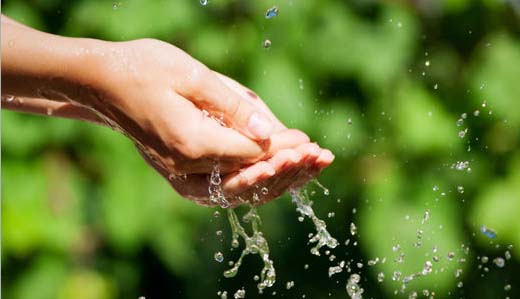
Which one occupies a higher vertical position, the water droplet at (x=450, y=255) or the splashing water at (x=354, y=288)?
the water droplet at (x=450, y=255)

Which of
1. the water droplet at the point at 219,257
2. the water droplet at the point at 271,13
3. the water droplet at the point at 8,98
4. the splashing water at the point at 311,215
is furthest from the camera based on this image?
the water droplet at the point at 271,13

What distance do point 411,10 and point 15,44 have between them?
107 centimetres

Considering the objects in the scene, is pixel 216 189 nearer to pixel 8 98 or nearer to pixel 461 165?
pixel 8 98

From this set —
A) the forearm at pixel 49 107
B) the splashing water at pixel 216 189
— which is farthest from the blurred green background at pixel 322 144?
the splashing water at pixel 216 189

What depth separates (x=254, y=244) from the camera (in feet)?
5.71

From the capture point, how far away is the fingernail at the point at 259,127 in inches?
50.8

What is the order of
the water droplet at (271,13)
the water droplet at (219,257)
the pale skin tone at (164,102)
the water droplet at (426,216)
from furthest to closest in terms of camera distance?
the water droplet at (426,216), the water droplet at (271,13), the water droplet at (219,257), the pale skin tone at (164,102)

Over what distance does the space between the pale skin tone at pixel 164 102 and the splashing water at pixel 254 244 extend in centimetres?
16

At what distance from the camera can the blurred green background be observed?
2.14 meters

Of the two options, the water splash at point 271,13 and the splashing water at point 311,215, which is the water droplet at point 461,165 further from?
the water splash at point 271,13

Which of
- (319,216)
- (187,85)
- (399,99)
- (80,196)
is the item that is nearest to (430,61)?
(399,99)

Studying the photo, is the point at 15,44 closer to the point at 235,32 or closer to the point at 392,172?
the point at 235,32

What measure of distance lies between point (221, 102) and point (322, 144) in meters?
0.87

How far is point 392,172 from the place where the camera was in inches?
87.3
